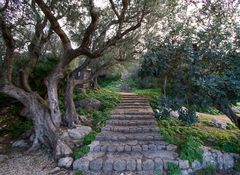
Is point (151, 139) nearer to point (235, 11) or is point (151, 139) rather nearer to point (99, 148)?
point (99, 148)

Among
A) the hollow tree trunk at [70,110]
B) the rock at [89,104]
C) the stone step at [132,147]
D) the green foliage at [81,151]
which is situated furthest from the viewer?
the rock at [89,104]

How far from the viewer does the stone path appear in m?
5.91

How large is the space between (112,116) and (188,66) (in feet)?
16.0

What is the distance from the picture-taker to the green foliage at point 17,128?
9.11m

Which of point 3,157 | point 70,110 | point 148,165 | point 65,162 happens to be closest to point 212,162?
point 148,165

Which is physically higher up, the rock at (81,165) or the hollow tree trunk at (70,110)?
the hollow tree trunk at (70,110)

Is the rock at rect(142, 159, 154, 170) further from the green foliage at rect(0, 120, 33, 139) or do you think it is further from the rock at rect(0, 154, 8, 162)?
the green foliage at rect(0, 120, 33, 139)

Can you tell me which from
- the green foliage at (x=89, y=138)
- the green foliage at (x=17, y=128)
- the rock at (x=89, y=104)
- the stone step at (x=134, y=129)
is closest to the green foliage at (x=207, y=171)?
the stone step at (x=134, y=129)

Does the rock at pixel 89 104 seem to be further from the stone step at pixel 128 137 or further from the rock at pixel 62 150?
the rock at pixel 62 150

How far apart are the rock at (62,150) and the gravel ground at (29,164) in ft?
0.80

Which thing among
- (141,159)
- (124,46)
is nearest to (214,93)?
(141,159)

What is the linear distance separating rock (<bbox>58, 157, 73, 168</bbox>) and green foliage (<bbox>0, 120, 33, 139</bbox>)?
340 centimetres

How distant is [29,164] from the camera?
6.50 m

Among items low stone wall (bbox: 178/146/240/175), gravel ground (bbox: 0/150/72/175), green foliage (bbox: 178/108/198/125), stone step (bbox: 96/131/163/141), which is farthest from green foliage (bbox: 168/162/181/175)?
gravel ground (bbox: 0/150/72/175)
